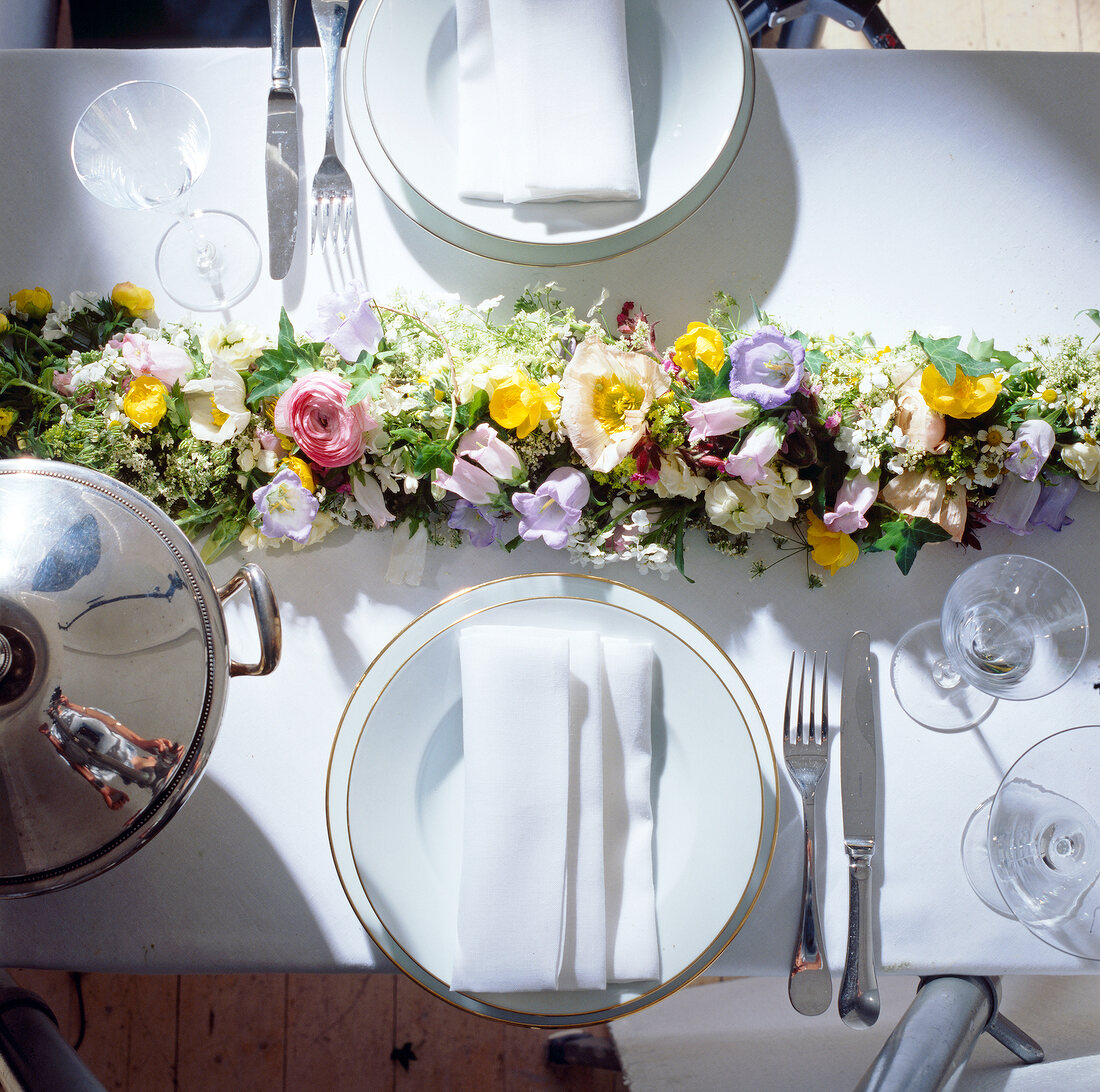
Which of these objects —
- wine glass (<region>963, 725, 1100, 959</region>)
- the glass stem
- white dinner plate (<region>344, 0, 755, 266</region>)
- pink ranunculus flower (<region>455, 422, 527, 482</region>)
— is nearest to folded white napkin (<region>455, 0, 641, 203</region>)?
white dinner plate (<region>344, 0, 755, 266</region>)

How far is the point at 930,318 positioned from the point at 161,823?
0.87 metres

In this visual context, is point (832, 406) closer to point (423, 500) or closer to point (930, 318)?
point (930, 318)

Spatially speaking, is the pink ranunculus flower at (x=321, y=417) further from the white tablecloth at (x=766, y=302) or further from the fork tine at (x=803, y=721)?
the fork tine at (x=803, y=721)

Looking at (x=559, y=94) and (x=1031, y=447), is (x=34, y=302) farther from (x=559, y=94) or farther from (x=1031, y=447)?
(x=1031, y=447)

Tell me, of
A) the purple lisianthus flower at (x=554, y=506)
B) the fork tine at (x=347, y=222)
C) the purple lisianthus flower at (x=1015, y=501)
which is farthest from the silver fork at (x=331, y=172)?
the purple lisianthus flower at (x=1015, y=501)

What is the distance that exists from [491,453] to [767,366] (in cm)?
25

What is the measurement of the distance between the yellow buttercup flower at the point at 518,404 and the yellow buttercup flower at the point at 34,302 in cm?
47

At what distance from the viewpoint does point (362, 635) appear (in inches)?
34.1

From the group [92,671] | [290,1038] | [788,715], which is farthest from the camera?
[290,1038]

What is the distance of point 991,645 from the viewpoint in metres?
0.84

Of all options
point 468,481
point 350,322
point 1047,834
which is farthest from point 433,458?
point 1047,834

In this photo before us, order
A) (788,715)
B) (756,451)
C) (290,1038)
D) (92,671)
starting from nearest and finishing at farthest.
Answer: (92,671)
(756,451)
(788,715)
(290,1038)

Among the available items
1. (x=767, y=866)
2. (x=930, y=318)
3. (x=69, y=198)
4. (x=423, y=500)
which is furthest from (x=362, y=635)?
(x=930, y=318)

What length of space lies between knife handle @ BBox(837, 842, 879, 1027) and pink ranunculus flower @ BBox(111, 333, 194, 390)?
0.78 meters
